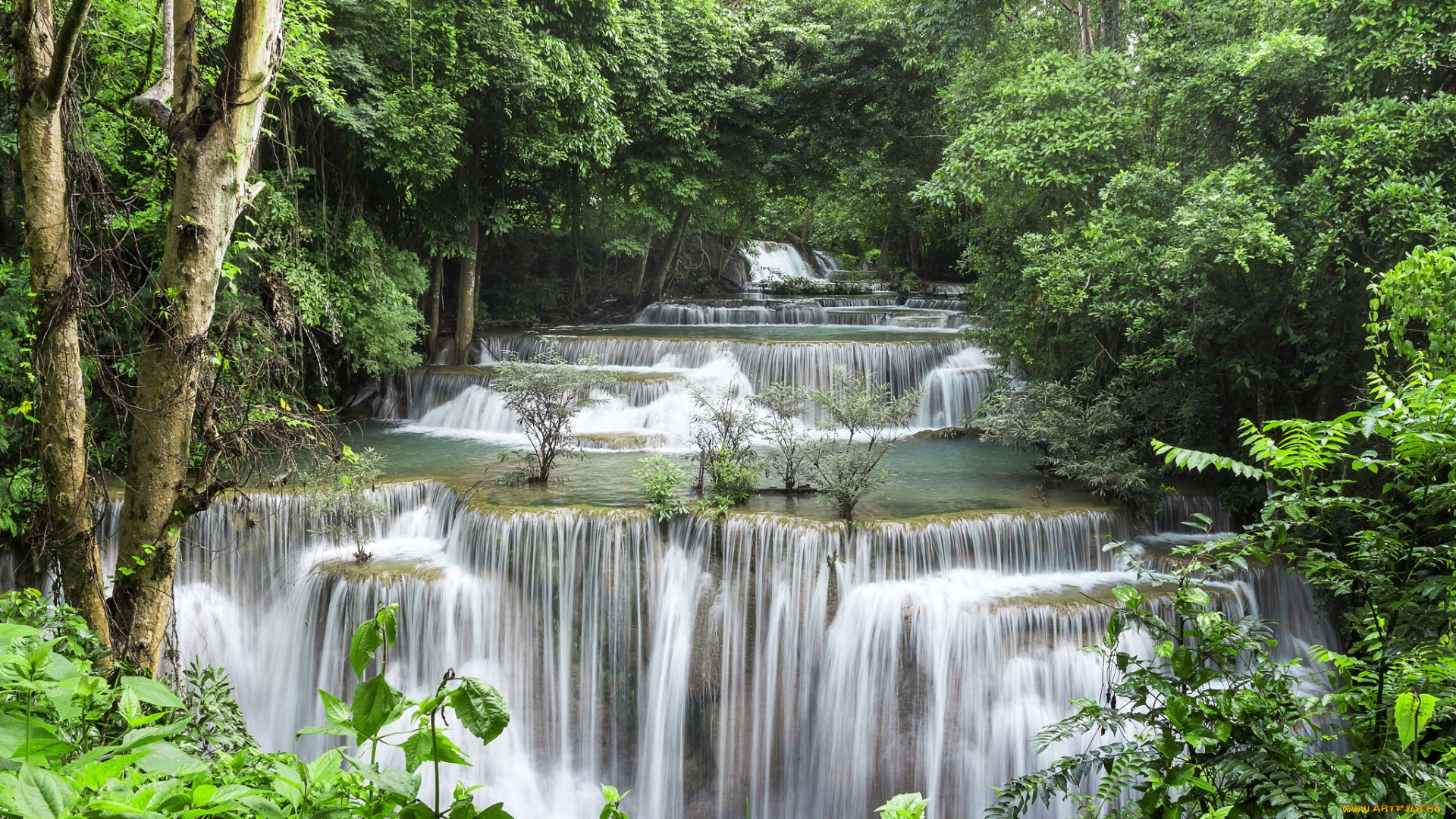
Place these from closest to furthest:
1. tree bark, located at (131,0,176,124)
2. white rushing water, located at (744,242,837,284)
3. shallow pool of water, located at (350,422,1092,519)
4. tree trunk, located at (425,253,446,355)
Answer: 1. tree bark, located at (131,0,176,124)
2. shallow pool of water, located at (350,422,1092,519)
3. tree trunk, located at (425,253,446,355)
4. white rushing water, located at (744,242,837,284)

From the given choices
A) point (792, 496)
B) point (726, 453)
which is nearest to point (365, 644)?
point (726, 453)

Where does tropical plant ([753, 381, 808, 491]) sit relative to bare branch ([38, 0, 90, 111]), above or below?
Result: below

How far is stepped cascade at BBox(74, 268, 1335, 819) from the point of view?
280 inches

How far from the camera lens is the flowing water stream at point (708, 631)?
280 inches

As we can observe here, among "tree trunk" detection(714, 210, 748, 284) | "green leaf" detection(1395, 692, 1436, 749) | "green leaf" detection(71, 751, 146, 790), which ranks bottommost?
"green leaf" detection(1395, 692, 1436, 749)

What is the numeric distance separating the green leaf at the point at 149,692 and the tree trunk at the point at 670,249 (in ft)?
61.1

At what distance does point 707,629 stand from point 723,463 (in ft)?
5.69

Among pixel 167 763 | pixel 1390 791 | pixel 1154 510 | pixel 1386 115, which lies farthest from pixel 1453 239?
pixel 167 763

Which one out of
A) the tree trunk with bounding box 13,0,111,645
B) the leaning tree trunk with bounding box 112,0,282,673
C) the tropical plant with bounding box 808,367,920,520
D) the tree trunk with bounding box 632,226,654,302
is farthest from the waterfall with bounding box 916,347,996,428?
the tree trunk with bounding box 13,0,111,645

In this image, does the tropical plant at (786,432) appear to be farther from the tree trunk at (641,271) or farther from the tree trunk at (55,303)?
the tree trunk at (641,271)

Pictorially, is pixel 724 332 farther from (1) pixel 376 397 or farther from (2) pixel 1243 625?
(2) pixel 1243 625

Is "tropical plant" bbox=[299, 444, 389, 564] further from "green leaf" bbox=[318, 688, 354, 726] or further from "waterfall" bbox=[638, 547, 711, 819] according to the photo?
"green leaf" bbox=[318, 688, 354, 726]

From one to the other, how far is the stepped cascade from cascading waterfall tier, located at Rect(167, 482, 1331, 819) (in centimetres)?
2

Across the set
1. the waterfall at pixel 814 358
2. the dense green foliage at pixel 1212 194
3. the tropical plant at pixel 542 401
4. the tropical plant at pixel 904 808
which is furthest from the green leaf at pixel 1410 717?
the waterfall at pixel 814 358
